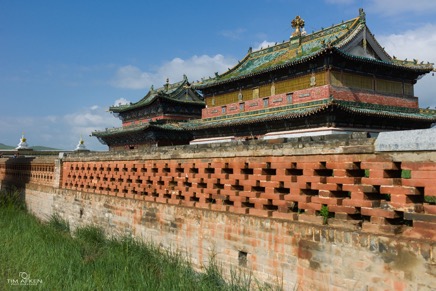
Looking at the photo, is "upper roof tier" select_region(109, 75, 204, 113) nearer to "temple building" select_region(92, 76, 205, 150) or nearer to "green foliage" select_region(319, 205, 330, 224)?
"temple building" select_region(92, 76, 205, 150)

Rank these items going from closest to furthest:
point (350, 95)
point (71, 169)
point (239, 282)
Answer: point (239, 282), point (71, 169), point (350, 95)

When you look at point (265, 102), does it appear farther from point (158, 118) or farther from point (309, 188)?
point (309, 188)

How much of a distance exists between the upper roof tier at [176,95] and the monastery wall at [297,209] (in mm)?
21969

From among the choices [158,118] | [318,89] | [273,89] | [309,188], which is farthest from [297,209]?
[158,118]

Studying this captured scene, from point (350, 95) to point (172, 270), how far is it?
47.9 feet

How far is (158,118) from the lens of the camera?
105 feet

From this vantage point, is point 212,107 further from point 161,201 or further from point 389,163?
point 389,163

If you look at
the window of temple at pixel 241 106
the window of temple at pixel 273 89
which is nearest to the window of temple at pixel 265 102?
the window of temple at pixel 273 89

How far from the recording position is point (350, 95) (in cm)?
1909

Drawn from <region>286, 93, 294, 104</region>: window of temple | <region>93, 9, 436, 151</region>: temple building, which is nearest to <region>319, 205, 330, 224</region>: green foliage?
<region>93, 9, 436, 151</region>: temple building

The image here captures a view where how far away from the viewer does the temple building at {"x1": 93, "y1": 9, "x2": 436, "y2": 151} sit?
723 inches

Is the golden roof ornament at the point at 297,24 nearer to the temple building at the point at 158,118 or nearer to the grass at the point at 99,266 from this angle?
the temple building at the point at 158,118

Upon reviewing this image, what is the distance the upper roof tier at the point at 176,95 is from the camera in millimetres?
32188

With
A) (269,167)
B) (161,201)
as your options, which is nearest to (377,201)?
(269,167)
